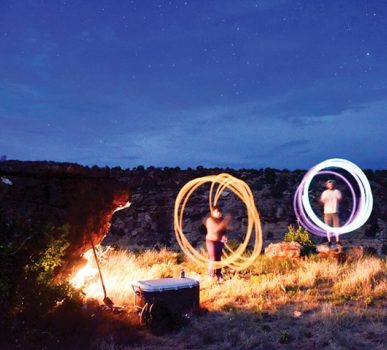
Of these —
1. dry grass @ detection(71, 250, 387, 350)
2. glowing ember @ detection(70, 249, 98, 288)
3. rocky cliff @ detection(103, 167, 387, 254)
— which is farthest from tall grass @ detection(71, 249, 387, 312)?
rocky cliff @ detection(103, 167, 387, 254)

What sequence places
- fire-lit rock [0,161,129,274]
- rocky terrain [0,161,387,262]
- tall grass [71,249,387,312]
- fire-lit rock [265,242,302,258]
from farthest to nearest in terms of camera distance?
fire-lit rock [265,242,302,258]
tall grass [71,249,387,312]
rocky terrain [0,161,387,262]
fire-lit rock [0,161,129,274]

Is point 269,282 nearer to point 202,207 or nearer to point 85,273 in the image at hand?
point 85,273

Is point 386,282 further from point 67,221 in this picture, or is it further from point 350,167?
point 67,221

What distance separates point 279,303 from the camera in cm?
1184

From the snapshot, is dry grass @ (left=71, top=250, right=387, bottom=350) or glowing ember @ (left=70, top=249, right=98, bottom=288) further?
glowing ember @ (left=70, top=249, right=98, bottom=288)

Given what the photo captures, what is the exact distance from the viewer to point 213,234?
591 inches

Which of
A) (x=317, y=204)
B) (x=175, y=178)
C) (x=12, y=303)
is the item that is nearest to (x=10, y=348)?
(x=12, y=303)

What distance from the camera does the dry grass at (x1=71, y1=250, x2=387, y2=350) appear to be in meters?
9.19

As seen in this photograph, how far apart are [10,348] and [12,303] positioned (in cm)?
72

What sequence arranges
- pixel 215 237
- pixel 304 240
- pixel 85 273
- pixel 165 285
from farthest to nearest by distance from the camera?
pixel 304 240, pixel 215 237, pixel 85 273, pixel 165 285

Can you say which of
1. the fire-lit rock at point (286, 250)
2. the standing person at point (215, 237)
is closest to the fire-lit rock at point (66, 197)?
the standing person at point (215, 237)

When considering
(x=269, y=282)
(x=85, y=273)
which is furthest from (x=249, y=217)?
(x=85, y=273)

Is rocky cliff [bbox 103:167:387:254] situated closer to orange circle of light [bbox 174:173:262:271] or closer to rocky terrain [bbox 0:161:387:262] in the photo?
rocky terrain [bbox 0:161:387:262]

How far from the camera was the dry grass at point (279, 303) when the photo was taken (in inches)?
362
